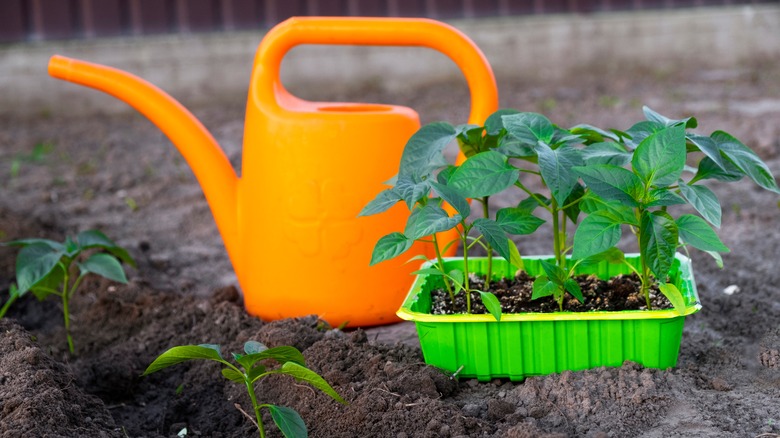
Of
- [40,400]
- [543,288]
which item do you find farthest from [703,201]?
[40,400]

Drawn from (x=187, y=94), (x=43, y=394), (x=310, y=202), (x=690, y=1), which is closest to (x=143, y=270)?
(x=310, y=202)

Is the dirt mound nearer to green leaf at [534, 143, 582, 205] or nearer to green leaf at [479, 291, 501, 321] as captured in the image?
green leaf at [479, 291, 501, 321]

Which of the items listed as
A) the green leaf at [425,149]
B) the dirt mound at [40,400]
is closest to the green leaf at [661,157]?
the green leaf at [425,149]

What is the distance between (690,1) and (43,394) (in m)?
4.68

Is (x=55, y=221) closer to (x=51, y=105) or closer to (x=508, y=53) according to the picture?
(x=51, y=105)

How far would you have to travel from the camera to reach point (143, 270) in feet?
7.75

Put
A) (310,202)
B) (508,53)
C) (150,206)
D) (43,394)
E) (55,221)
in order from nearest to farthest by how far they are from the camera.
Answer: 1. (43,394)
2. (310,202)
3. (55,221)
4. (150,206)
5. (508,53)

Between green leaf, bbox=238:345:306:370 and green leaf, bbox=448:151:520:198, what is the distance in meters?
0.38

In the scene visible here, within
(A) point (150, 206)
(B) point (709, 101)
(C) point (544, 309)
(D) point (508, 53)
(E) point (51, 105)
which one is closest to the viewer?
(C) point (544, 309)

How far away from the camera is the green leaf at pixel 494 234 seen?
1372 mm

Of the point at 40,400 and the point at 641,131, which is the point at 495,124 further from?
the point at 40,400

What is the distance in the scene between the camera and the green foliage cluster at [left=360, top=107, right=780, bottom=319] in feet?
4.40

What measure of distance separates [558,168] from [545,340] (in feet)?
0.97

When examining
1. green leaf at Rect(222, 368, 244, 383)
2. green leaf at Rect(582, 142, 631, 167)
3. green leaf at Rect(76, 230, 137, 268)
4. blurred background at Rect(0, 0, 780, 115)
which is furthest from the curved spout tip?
blurred background at Rect(0, 0, 780, 115)
